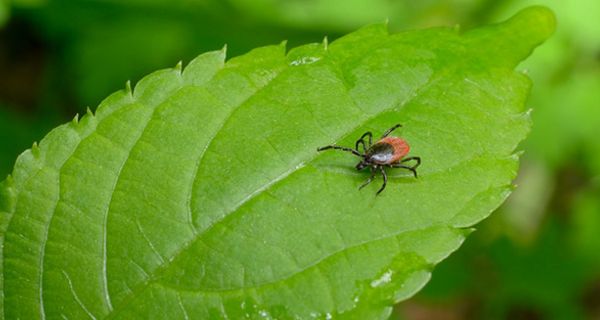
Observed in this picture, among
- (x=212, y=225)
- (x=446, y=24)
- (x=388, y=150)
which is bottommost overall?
(x=446, y=24)

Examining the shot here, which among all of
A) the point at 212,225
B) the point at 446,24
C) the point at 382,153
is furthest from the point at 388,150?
the point at 446,24

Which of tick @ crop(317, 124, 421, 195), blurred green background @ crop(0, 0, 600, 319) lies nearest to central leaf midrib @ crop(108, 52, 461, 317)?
tick @ crop(317, 124, 421, 195)

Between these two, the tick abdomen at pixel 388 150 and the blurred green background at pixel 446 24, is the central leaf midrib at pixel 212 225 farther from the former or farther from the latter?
the blurred green background at pixel 446 24

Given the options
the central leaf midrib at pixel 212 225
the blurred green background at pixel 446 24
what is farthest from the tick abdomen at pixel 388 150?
the blurred green background at pixel 446 24

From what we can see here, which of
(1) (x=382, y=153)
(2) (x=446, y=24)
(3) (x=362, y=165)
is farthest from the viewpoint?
(2) (x=446, y=24)

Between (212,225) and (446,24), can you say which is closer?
(212,225)

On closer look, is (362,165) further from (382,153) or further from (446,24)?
(446,24)
